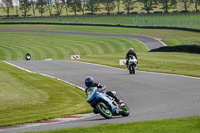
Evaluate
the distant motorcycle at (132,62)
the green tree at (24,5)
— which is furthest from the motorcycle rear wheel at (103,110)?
the green tree at (24,5)

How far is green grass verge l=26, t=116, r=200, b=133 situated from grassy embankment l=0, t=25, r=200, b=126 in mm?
3405

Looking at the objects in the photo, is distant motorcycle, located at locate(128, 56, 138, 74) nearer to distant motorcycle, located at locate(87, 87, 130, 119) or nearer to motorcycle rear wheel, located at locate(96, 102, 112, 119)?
distant motorcycle, located at locate(87, 87, 130, 119)

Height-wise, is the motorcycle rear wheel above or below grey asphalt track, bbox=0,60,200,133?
above

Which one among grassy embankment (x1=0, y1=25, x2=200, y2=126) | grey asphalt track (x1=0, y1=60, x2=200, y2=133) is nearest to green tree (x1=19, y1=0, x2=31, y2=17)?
grassy embankment (x1=0, y1=25, x2=200, y2=126)

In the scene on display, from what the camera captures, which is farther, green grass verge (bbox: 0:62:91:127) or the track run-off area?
green grass verge (bbox: 0:62:91:127)

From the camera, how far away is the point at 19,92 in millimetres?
19203

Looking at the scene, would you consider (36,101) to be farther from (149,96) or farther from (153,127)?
(153,127)

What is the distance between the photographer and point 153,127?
10742 mm

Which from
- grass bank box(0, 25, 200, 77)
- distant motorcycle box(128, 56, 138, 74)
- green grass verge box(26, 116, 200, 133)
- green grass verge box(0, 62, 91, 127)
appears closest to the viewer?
green grass verge box(26, 116, 200, 133)

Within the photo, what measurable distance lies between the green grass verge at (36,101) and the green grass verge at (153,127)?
3.34 meters

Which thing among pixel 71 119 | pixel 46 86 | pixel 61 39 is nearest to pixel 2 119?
pixel 71 119

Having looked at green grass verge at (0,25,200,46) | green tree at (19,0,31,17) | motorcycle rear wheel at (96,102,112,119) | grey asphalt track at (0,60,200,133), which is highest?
green tree at (19,0,31,17)

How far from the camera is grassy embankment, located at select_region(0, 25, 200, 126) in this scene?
15945 millimetres

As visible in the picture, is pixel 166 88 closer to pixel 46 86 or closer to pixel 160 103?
pixel 160 103
